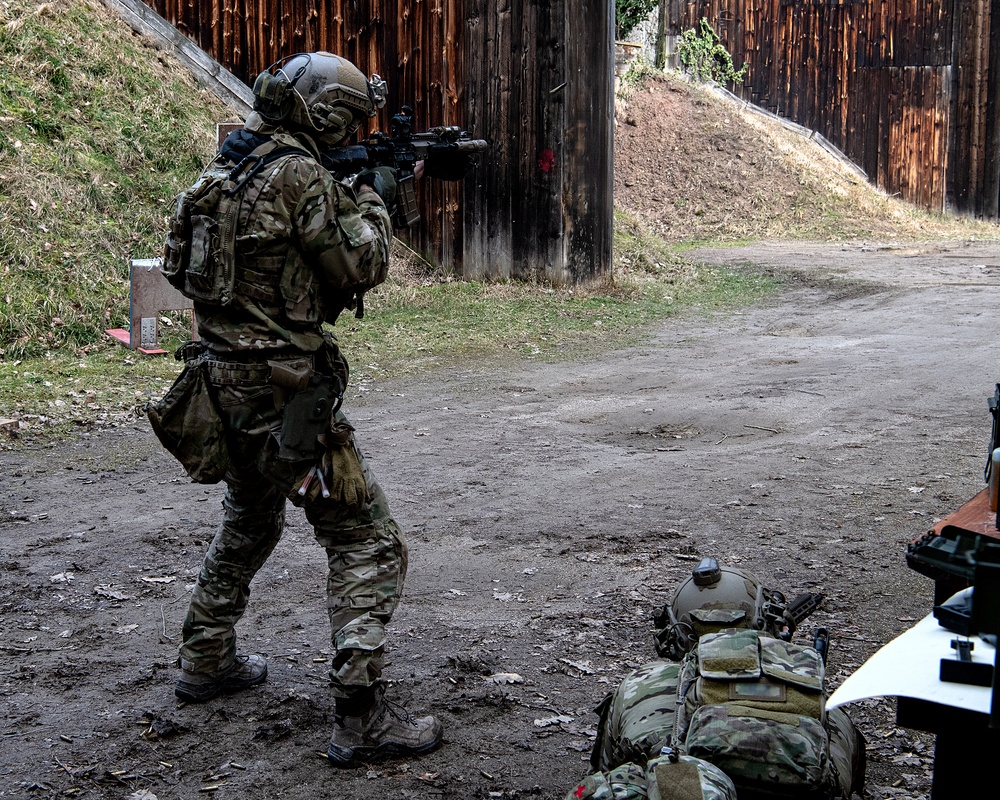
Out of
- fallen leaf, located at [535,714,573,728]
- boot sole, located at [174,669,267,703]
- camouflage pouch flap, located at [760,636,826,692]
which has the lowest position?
fallen leaf, located at [535,714,573,728]

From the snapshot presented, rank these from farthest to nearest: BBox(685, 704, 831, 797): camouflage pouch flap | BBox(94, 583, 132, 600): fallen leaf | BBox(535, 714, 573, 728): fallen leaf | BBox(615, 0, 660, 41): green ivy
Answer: BBox(615, 0, 660, 41): green ivy
BBox(94, 583, 132, 600): fallen leaf
BBox(535, 714, 573, 728): fallen leaf
BBox(685, 704, 831, 797): camouflage pouch flap

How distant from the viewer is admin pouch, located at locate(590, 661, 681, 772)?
101 inches

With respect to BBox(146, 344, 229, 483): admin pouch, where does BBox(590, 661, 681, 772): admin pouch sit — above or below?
below

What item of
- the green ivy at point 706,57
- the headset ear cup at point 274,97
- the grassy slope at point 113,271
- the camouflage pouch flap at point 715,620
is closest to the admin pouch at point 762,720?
the camouflage pouch flap at point 715,620

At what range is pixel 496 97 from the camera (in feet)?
39.5

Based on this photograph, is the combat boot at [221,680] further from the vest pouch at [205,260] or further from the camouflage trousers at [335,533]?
the vest pouch at [205,260]

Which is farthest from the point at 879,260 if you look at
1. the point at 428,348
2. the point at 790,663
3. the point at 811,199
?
the point at 790,663

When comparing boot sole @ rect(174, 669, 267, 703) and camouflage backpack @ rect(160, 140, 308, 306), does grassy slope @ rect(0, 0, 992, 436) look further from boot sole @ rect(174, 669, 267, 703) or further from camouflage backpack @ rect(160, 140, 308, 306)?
camouflage backpack @ rect(160, 140, 308, 306)

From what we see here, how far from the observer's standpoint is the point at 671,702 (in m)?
2.65

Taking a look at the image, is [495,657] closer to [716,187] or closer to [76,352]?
[76,352]

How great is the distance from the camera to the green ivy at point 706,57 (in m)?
23.3

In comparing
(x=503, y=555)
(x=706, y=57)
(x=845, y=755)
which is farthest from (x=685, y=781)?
(x=706, y=57)

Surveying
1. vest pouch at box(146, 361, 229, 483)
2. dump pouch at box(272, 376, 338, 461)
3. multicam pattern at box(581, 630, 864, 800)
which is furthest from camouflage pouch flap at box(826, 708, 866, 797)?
vest pouch at box(146, 361, 229, 483)

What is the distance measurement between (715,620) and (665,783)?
1.04m
